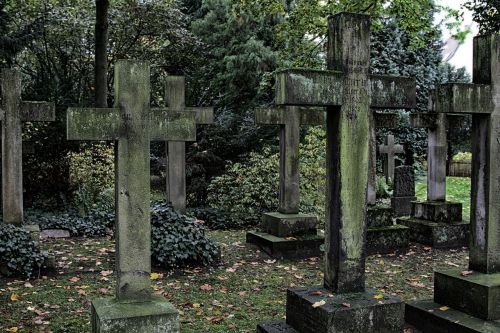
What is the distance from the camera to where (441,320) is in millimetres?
5309

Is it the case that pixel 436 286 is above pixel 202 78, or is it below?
below

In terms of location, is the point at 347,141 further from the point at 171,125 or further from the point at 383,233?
the point at 383,233

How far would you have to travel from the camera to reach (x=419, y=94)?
25.1 meters

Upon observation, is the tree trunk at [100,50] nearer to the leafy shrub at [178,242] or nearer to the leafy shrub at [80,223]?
the leafy shrub at [80,223]

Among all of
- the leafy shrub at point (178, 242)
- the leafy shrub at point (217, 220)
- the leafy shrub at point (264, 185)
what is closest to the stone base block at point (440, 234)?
the leafy shrub at point (264, 185)

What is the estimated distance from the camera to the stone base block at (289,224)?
9.91m

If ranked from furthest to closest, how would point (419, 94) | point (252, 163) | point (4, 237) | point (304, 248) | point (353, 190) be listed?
point (419, 94) < point (252, 163) < point (304, 248) < point (4, 237) < point (353, 190)

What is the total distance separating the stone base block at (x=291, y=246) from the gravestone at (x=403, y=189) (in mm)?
5733

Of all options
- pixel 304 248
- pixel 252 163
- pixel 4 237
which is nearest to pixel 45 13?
pixel 252 163

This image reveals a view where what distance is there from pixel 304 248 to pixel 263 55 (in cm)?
918

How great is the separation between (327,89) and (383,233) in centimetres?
610

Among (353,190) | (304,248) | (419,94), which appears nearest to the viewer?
(353,190)

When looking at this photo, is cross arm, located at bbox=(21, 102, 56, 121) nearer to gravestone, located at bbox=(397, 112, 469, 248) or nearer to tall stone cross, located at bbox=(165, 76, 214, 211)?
tall stone cross, located at bbox=(165, 76, 214, 211)

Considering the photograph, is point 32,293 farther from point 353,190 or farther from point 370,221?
point 370,221
